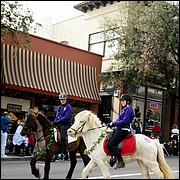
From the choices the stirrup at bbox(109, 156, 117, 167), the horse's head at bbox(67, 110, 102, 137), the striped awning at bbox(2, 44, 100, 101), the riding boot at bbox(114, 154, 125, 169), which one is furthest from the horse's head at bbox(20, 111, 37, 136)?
the striped awning at bbox(2, 44, 100, 101)

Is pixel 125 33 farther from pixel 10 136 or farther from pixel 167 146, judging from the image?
pixel 10 136

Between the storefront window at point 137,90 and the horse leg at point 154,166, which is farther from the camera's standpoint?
the storefront window at point 137,90

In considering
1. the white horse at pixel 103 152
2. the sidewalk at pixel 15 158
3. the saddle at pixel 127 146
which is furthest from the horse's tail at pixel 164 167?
the sidewalk at pixel 15 158

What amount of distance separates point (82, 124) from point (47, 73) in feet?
42.3

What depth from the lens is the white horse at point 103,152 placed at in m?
8.66

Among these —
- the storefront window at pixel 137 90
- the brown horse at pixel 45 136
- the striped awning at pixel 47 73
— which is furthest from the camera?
the storefront window at pixel 137 90

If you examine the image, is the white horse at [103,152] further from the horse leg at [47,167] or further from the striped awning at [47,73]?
the striped awning at [47,73]

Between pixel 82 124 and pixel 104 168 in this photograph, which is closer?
pixel 104 168

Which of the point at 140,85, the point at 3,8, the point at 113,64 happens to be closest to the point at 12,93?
the point at 3,8

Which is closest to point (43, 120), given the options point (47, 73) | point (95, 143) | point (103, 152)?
point (95, 143)

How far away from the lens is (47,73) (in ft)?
71.9

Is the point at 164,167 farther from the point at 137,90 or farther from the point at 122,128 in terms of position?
the point at 137,90

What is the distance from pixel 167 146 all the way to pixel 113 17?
30.0 ft

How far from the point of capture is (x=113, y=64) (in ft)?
83.6
